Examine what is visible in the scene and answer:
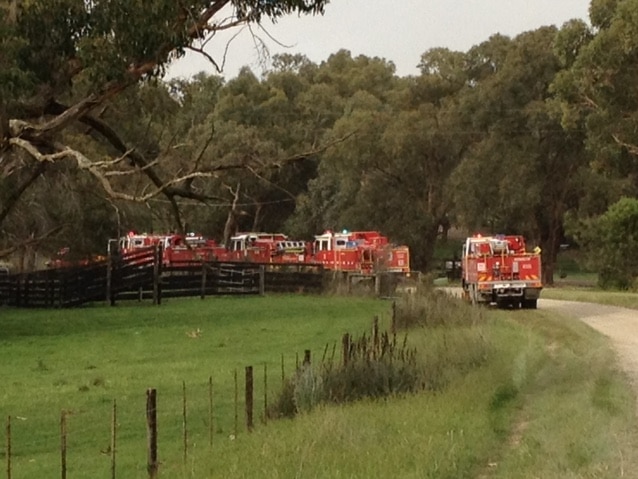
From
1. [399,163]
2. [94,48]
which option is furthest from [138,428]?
[399,163]

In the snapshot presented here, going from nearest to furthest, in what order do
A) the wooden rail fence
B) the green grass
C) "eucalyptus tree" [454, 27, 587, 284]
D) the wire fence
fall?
the wire fence
the green grass
the wooden rail fence
"eucalyptus tree" [454, 27, 587, 284]

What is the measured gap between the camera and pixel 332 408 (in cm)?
1223

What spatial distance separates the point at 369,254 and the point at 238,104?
Result: 898 inches

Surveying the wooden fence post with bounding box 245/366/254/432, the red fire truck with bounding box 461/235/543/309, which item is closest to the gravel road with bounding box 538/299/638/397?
the red fire truck with bounding box 461/235/543/309

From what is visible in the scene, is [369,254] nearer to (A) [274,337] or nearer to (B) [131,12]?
(A) [274,337]

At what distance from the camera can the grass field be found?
9.89 meters

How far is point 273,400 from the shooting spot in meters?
13.6

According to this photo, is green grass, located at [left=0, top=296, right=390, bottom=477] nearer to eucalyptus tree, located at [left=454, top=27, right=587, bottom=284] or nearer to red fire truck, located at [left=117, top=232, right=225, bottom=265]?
red fire truck, located at [left=117, top=232, right=225, bottom=265]

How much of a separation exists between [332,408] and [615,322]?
56.1ft

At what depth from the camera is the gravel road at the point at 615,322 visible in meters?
18.6

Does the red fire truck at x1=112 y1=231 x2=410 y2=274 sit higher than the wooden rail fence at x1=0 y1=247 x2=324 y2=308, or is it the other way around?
the red fire truck at x1=112 y1=231 x2=410 y2=274

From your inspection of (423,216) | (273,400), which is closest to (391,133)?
(423,216)

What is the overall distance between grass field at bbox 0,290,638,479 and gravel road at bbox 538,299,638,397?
40 centimetres

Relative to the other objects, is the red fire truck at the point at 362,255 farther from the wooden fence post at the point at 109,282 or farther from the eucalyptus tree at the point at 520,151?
the eucalyptus tree at the point at 520,151
